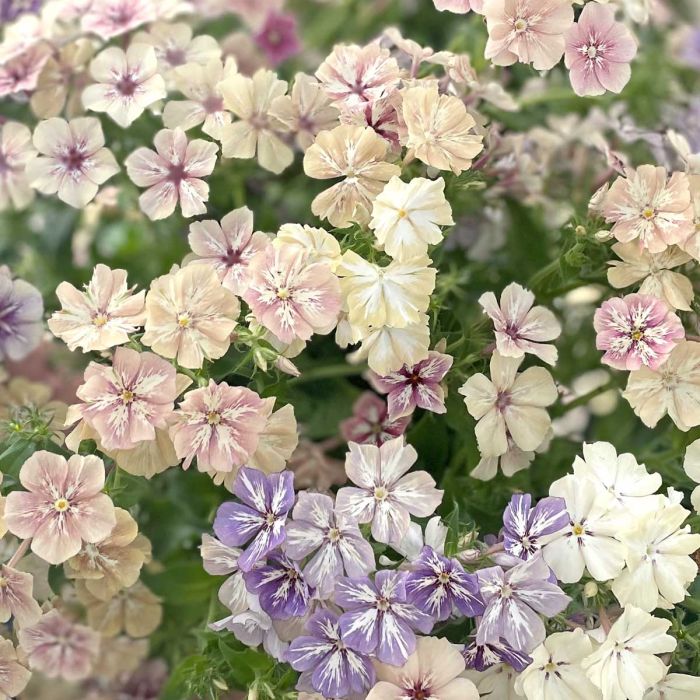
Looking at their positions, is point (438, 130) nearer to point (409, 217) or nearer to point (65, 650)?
point (409, 217)

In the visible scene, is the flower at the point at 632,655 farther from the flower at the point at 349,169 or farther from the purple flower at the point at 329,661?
the flower at the point at 349,169

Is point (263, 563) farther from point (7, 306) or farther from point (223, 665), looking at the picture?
point (7, 306)

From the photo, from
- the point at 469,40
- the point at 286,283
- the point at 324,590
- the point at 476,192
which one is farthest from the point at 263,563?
the point at 469,40

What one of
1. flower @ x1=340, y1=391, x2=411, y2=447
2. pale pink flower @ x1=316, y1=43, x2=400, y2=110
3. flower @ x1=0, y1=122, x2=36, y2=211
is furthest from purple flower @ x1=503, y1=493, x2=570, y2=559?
flower @ x1=0, y1=122, x2=36, y2=211

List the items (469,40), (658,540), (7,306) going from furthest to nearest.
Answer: (469,40), (7,306), (658,540)

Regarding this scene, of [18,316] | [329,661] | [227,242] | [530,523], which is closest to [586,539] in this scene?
[530,523]

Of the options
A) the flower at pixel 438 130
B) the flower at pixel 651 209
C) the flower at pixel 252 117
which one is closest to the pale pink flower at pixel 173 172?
the flower at pixel 252 117
